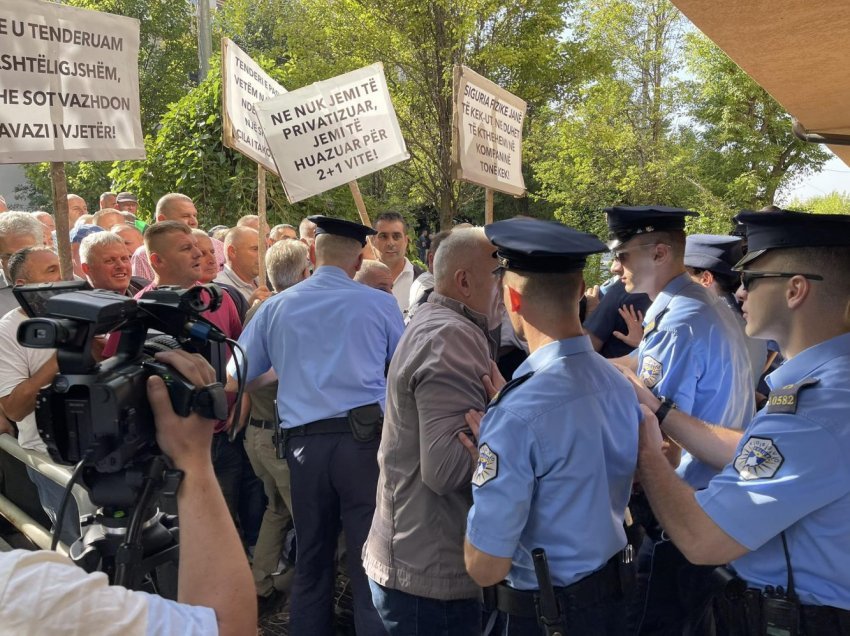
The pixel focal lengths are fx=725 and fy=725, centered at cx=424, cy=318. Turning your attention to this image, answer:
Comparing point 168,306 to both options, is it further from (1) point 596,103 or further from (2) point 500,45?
(1) point 596,103

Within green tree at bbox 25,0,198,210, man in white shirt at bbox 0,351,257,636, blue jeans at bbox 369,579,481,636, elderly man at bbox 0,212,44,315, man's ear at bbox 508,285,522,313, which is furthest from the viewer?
green tree at bbox 25,0,198,210

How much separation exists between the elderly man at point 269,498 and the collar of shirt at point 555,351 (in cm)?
233

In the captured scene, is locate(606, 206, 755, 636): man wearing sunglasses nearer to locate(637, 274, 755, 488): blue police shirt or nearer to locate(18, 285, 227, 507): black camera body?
locate(637, 274, 755, 488): blue police shirt

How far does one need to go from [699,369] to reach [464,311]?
0.94 metres

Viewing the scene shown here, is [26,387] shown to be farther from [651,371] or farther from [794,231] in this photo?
[794,231]

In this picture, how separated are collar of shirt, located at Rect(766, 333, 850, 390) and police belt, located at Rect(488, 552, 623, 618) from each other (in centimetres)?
70

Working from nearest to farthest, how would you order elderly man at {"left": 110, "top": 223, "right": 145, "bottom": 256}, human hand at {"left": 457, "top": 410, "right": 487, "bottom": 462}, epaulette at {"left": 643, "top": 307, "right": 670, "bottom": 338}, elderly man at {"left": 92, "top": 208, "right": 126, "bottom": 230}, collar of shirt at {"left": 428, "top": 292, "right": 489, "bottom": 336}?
human hand at {"left": 457, "top": 410, "right": 487, "bottom": 462}
collar of shirt at {"left": 428, "top": 292, "right": 489, "bottom": 336}
epaulette at {"left": 643, "top": 307, "right": 670, "bottom": 338}
elderly man at {"left": 110, "top": 223, "right": 145, "bottom": 256}
elderly man at {"left": 92, "top": 208, "right": 126, "bottom": 230}

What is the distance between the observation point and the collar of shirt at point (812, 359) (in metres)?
1.86

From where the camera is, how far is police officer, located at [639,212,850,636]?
174 centimetres

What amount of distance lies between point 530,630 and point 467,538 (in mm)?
361

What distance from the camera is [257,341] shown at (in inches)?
148

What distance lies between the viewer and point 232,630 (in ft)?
4.46

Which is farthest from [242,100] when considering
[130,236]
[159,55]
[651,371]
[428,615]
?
[159,55]

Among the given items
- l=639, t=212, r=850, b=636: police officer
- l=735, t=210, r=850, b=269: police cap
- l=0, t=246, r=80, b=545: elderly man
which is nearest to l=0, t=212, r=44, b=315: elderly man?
l=0, t=246, r=80, b=545: elderly man
